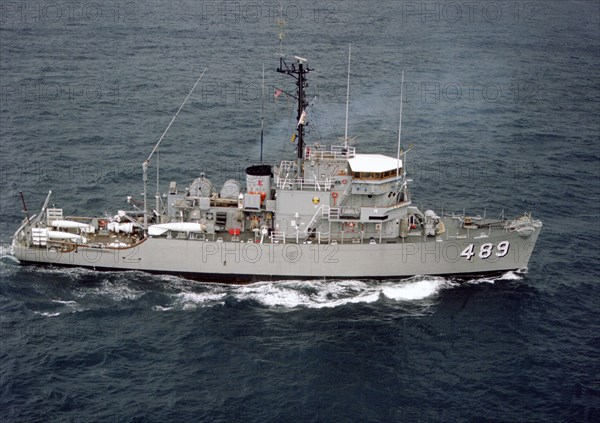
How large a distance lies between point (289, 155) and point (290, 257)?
58.9 ft

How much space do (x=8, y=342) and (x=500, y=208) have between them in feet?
121

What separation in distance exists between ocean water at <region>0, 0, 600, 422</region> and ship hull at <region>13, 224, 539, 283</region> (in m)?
0.90

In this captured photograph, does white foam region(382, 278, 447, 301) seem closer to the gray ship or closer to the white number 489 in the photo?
the gray ship

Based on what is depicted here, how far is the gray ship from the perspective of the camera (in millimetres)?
51969

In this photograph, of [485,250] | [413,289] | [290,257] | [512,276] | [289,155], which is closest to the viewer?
[413,289]

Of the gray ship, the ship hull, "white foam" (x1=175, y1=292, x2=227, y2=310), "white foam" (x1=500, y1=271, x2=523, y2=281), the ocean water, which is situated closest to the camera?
Answer: the ocean water

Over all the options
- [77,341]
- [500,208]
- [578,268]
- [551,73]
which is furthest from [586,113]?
[77,341]

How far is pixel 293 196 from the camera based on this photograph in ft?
172

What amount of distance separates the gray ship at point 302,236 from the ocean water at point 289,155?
1.17 metres

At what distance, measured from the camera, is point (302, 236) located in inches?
2088

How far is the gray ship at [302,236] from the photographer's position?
2046 inches

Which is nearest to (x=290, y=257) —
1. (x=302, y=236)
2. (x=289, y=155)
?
(x=302, y=236)

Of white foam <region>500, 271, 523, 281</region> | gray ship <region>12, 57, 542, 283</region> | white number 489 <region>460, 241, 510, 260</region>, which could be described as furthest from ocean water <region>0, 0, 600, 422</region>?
white number 489 <region>460, 241, 510, 260</region>

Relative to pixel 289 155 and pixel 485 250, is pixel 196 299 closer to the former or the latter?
pixel 485 250
